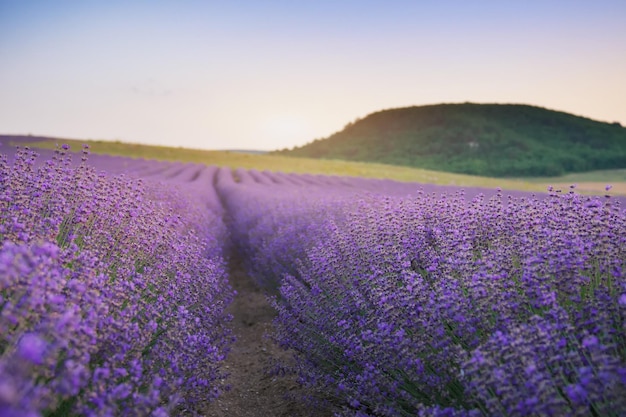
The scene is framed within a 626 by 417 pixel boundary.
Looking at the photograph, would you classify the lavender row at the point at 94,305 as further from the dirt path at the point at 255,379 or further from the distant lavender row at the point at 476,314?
the distant lavender row at the point at 476,314

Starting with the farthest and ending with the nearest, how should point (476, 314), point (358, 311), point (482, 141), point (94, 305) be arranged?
point (482, 141) < point (358, 311) < point (476, 314) < point (94, 305)

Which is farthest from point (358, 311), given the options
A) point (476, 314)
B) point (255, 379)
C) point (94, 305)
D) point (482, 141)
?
point (482, 141)

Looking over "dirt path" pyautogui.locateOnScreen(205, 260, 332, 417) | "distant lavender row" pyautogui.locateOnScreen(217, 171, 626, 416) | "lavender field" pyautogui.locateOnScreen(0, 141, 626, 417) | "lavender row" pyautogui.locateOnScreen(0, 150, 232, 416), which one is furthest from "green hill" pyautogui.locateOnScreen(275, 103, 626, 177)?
"lavender row" pyautogui.locateOnScreen(0, 150, 232, 416)

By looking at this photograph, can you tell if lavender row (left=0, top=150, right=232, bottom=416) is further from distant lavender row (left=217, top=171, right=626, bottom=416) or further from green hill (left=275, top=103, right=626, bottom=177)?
green hill (left=275, top=103, right=626, bottom=177)

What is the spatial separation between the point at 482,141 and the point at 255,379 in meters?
49.3

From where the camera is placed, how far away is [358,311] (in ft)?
10.4

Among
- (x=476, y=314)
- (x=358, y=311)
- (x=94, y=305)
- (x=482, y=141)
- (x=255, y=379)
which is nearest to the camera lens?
(x=94, y=305)

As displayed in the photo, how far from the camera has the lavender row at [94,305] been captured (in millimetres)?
1493

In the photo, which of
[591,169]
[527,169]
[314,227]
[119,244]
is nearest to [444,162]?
[527,169]

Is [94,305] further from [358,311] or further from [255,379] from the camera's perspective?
[255,379]

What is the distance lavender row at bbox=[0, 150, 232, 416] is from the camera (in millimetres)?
1493

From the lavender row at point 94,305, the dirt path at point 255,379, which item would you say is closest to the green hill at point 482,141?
the dirt path at point 255,379

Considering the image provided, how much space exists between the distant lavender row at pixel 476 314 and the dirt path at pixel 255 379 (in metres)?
0.47

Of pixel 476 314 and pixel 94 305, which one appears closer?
pixel 94 305
